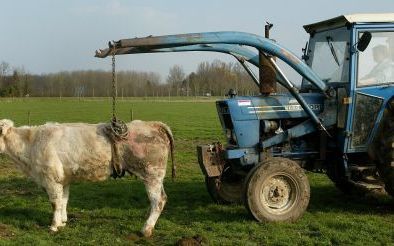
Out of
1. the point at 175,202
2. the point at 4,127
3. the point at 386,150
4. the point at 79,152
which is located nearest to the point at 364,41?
the point at 386,150

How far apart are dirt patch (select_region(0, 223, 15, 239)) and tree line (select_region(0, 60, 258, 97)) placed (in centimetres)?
8729

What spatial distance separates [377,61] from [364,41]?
0.57 metres

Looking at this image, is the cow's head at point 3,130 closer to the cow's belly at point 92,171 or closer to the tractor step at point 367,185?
the cow's belly at point 92,171

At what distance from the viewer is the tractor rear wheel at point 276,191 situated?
25.6ft

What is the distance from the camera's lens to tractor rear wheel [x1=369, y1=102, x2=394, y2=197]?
8016 mm

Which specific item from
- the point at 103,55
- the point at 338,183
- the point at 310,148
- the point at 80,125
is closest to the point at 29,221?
Result: the point at 80,125

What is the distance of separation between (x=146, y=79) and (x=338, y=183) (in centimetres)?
11462

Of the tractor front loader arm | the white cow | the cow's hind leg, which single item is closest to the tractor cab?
the tractor front loader arm

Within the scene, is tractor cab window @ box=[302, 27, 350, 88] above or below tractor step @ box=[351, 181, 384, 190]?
above

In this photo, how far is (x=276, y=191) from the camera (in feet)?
26.4

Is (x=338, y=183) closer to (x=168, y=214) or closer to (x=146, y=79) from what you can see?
(x=168, y=214)

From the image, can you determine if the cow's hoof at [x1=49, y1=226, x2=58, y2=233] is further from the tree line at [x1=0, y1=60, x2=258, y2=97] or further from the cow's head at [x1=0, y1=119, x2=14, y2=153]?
the tree line at [x1=0, y1=60, x2=258, y2=97]

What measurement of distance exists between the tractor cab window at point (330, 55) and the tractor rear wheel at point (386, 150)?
2.97ft

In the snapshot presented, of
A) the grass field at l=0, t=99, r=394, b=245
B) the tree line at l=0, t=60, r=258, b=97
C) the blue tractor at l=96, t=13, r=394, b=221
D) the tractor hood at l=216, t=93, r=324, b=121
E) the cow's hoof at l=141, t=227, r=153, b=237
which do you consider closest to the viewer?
the grass field at l=0, t=99, r=394, b=245
